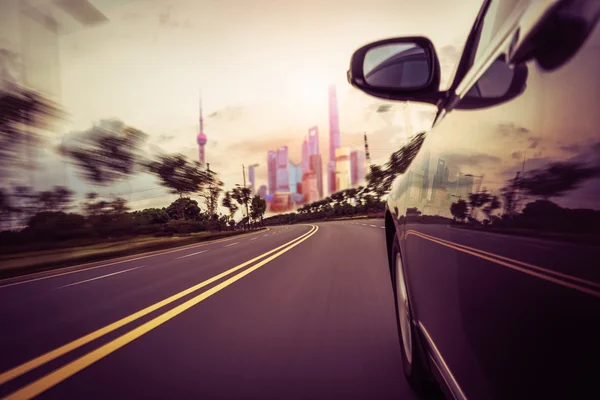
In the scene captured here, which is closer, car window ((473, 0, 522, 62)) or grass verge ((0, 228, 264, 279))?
car window ((473, 0, 522, 62))

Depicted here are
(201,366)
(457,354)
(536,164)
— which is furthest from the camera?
(201,366)

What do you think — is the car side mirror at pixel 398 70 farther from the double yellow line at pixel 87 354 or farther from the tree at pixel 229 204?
the tree at pixel 229 204

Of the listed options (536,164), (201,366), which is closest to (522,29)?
(536,164)

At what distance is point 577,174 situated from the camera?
0.74 meters

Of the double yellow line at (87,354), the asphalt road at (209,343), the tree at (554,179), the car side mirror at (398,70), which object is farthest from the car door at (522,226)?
the double yellow line at (87,354)

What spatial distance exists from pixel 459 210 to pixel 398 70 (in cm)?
97

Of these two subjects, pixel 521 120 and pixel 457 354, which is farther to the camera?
pixel 457 354

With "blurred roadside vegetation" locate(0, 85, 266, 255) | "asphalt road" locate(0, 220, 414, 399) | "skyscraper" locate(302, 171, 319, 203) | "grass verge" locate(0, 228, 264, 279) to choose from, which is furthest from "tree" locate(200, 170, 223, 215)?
"skyscraper" locate(302, 171, 319, 203)

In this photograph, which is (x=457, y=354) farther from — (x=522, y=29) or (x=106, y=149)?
(x=106, y=149)

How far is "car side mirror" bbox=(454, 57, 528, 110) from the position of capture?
0.97 metres

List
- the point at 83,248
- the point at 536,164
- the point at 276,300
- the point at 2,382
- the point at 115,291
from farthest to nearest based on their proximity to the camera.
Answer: the point at 83,248 → the point at 115,291 → the point at 276,300 → the point at 2,382 → the point at 536,164

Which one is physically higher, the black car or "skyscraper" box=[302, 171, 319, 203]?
"skyscraper" box=[302, 171, 319, 203]

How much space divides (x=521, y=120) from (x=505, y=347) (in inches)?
22.1

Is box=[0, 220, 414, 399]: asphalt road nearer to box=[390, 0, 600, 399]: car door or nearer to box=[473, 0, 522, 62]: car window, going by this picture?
box=[390, 0, 600, 399]: car door
